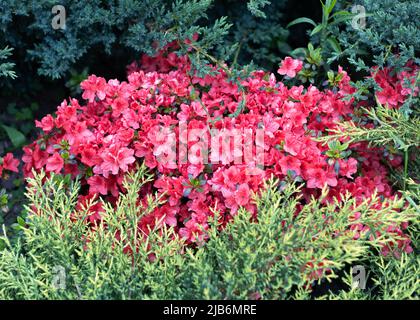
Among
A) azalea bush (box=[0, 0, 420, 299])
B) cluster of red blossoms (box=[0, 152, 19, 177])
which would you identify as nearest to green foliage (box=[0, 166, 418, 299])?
azalea bush (box=[0, 0, 420, 299])

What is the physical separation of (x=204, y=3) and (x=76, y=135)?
80cm

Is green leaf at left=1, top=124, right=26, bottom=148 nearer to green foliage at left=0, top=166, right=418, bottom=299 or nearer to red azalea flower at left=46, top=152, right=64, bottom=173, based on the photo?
red azalea flower at left=46, top=152, right=64, bottom=173

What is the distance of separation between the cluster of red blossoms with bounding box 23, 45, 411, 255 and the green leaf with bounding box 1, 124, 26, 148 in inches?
23.7

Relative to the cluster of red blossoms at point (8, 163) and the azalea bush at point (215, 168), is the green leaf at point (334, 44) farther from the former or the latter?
the cluster of red blossoms at point (8, 163)

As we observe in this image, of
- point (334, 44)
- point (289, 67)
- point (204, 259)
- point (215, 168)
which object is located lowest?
point (204, 259)

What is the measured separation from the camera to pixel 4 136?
3.22 meters

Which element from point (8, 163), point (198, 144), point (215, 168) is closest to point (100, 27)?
point (8, 163)

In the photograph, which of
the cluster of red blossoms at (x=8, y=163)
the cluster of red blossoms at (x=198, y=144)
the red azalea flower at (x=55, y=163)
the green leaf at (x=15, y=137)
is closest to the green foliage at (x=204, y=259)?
the cluster of red blossoms at (x=198, y=144)

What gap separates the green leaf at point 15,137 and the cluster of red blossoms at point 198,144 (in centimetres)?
60

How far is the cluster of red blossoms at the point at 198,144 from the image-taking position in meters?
2.23

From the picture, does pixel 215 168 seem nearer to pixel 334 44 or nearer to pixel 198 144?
Answer: pixel 198 144

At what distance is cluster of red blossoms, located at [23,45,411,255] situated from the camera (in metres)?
2.23

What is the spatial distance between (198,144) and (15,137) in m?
1.30

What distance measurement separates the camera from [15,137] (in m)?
3.13
